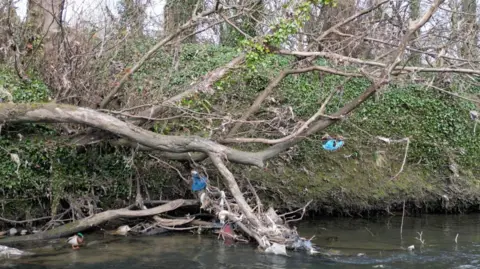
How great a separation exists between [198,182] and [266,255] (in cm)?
250

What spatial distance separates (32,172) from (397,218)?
838 centimetres

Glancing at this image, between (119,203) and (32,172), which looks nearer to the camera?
(32,172)

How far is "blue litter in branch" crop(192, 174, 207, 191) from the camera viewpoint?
10180 millimetres

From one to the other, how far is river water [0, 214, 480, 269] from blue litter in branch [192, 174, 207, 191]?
927mm

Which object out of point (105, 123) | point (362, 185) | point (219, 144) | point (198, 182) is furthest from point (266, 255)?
point (362, 185)

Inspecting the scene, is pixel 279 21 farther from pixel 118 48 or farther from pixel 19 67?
pixel 19 67

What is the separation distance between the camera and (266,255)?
326 inches

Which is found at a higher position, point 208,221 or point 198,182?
point 198,182

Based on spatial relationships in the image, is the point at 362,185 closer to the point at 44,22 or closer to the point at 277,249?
the point at 277,249

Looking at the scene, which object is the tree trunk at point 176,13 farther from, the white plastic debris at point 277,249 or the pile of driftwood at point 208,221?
the white plastic debris at point 277,249

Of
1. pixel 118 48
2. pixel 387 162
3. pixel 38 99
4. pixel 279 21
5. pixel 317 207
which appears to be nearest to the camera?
pixel 279 21

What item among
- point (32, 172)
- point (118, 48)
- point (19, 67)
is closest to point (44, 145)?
point (32, 172)

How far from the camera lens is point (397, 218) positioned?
12.7m

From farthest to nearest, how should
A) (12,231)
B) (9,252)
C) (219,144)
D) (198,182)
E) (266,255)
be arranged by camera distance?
(198,182) → (12,231) → (219,144) → (266,255) → (9,252)
